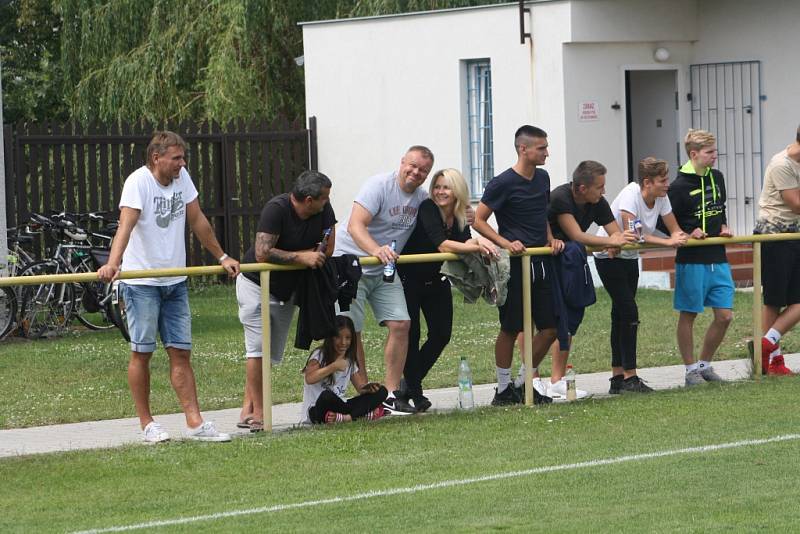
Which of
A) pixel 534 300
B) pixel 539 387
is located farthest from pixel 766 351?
pixel 534 300

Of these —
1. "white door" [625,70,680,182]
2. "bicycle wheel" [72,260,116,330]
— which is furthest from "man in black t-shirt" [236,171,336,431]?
"white door" [625,70,680,182]

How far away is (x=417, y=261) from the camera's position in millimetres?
10781

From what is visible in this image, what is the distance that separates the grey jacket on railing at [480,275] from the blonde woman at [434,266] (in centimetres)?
8

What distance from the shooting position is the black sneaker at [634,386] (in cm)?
1180

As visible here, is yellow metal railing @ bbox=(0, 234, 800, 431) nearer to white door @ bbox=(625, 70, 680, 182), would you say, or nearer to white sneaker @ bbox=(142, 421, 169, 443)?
white sneaker @ bbox=(142, 421, 169, 443)

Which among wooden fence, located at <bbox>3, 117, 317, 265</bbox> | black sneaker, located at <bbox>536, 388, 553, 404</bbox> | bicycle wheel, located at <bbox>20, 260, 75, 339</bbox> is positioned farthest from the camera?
wooden fence, located at <bbox>3, 117, 317, 265</bbox>

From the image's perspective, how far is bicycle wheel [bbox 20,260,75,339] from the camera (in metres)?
16.5

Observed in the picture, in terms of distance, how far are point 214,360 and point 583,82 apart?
8196 mm

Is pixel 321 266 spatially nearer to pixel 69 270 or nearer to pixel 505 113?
pixel 69 270

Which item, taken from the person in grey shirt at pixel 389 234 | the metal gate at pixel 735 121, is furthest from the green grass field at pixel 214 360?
the metal gate at pixel 735 121

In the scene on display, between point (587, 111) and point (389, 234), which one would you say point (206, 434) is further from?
point (587, 111)

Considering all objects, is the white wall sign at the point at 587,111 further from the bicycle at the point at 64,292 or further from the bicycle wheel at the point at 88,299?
the bicycle wheel at the point at 88,299

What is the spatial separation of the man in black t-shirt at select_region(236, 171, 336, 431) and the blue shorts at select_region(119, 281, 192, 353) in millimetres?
573

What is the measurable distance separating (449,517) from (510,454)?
1.79 metres
